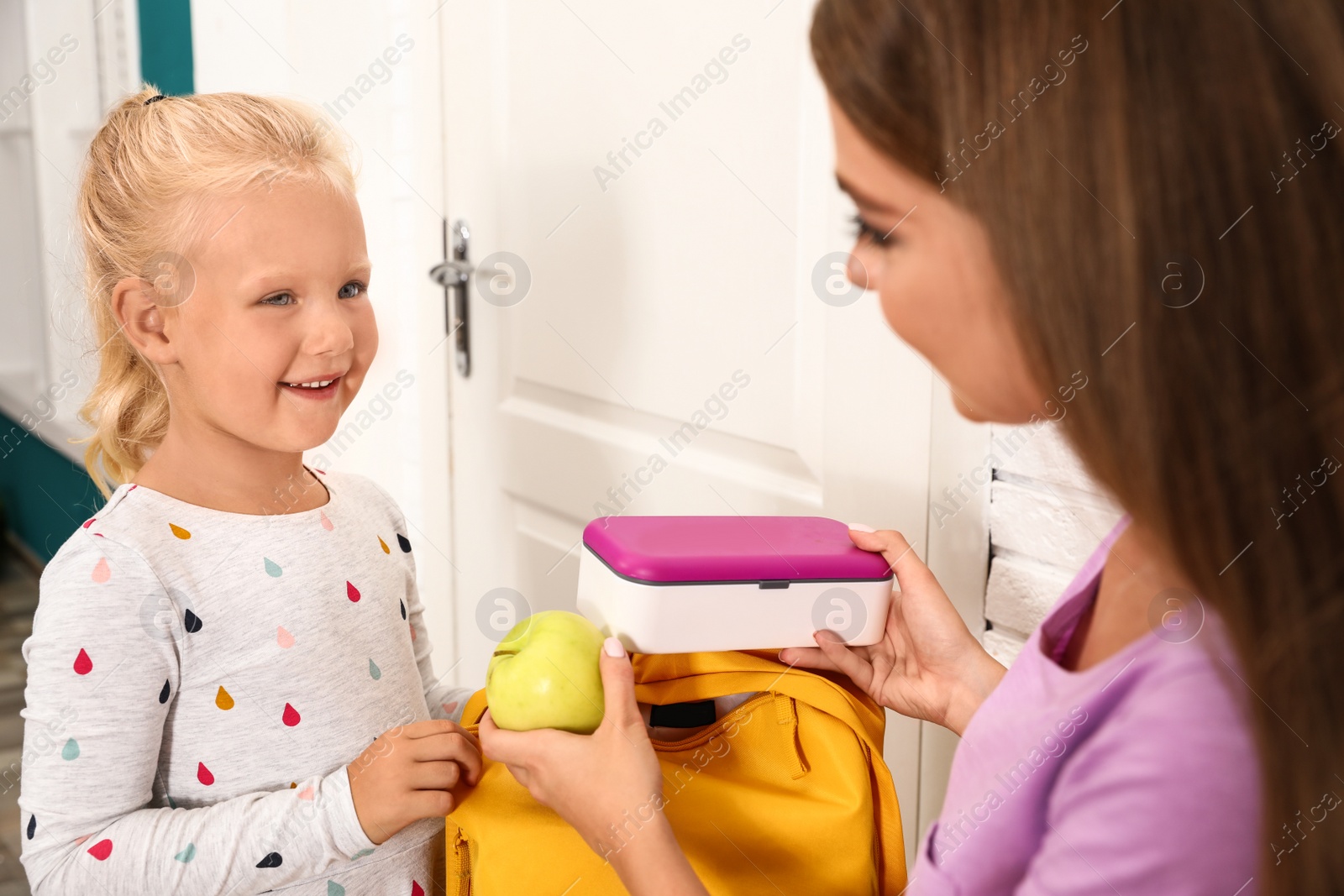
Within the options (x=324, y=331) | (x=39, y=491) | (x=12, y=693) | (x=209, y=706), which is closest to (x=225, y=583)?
(x=209, y=706)

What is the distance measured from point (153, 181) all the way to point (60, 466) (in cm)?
252

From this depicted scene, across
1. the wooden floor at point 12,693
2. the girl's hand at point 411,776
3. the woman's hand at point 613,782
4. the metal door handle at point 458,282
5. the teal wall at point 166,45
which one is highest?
the teal wall at point 166,45

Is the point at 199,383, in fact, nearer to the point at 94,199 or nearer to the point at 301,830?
the point at 94,199

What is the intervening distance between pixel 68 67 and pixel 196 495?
210 centimetres

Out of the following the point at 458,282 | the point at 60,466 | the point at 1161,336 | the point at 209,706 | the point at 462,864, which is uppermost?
the point at 1161,336

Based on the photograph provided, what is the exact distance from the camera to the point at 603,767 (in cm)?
71

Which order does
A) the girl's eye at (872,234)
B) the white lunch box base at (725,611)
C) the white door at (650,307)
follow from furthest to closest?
1. the white door at (650,307)
2. the white lunch box base at (725,611)
3. the girl's eye at (872,234)

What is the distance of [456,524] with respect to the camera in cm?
185

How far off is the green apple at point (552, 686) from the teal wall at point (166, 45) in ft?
5.44

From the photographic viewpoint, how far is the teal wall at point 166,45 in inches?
78.5

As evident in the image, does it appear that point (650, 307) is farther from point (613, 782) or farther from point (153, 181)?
point (613, 782)

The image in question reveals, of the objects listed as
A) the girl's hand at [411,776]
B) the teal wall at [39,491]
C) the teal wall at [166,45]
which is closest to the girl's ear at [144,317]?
the girl's hand at [411,776]

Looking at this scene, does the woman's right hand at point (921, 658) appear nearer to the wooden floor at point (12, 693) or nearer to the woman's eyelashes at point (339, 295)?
the woman's eyelashes at point (339, 295)

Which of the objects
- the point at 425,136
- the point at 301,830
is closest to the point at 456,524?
the point at 425,136
